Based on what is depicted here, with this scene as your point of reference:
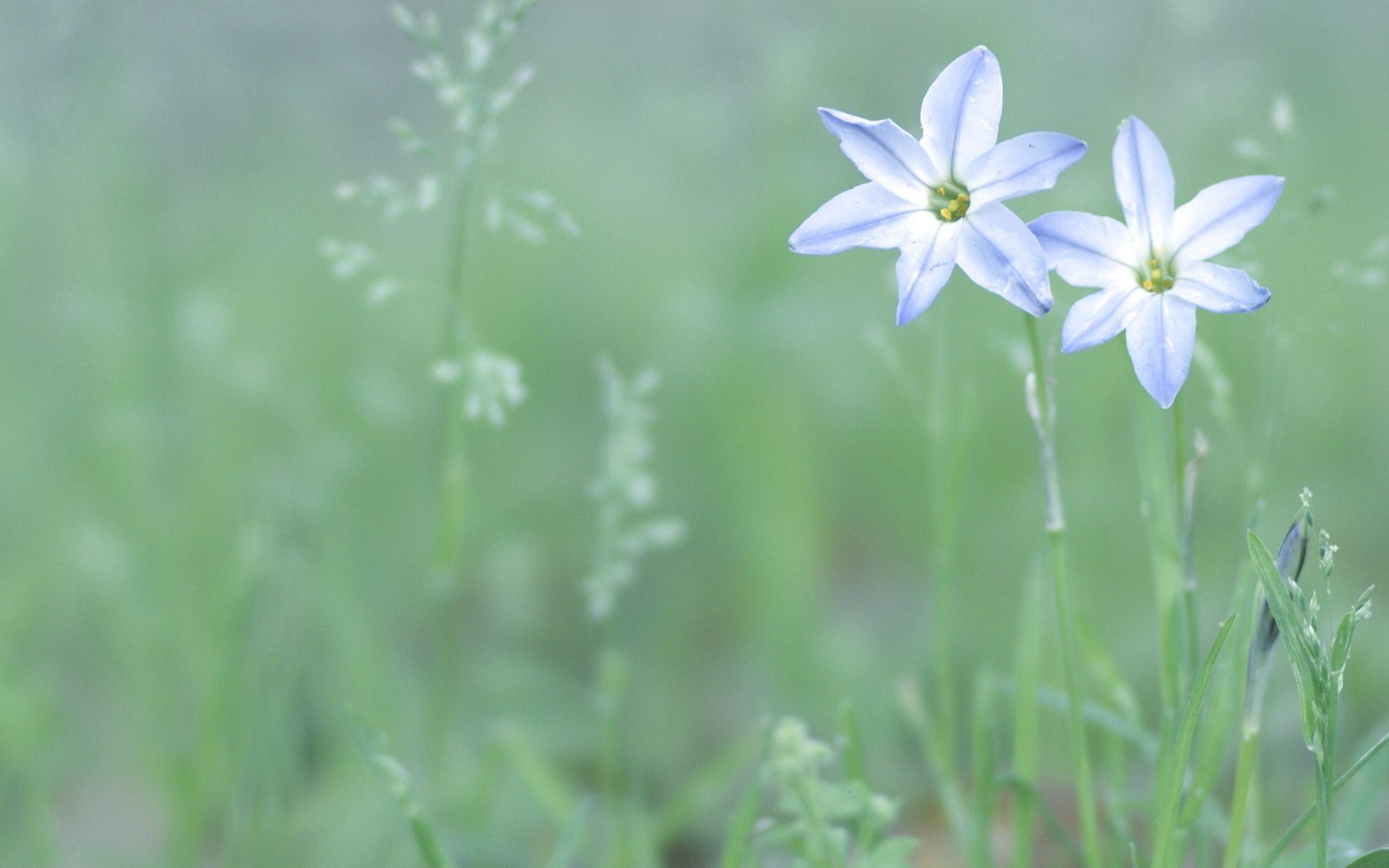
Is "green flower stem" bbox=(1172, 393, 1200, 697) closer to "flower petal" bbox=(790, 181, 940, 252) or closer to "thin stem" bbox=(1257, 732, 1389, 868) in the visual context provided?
"thin stem" bbox=(1257, 732, 1389, 868)

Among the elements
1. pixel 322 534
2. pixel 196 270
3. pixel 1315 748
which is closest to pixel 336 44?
pixel 196 270

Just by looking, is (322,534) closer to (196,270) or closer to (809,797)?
(809,797)

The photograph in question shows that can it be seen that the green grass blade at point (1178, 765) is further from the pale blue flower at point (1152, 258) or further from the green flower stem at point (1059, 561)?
the pale blue flower at point (1152, 258)

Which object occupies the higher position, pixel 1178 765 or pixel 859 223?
pixel 859 223

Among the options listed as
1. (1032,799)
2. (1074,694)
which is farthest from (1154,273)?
(1032,799)

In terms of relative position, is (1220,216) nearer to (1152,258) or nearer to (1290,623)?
(1152,258)

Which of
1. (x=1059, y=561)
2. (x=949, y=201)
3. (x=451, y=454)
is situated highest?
(x=451, y=454)
